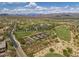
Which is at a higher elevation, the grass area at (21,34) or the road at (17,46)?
the grass area at (21,34)

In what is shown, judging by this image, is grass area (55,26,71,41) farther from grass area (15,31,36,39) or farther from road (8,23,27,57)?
road (8,23,27,57)

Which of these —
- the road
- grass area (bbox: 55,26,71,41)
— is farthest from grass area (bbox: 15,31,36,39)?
grass area (bbox: 55,26,71,41)

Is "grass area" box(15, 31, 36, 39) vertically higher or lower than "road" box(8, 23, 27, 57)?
higher

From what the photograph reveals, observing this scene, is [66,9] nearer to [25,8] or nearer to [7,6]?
[25,8]

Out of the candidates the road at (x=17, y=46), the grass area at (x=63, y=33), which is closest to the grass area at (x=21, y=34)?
the road at (x=17, y=46)

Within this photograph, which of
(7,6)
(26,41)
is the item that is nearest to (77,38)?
(26,41)

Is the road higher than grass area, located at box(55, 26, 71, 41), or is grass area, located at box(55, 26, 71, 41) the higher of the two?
grass area, located at box(55, 26, 71, 41)

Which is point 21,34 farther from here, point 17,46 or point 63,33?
point 63,33

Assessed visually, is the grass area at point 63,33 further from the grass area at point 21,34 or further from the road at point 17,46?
the road at point 17,46
